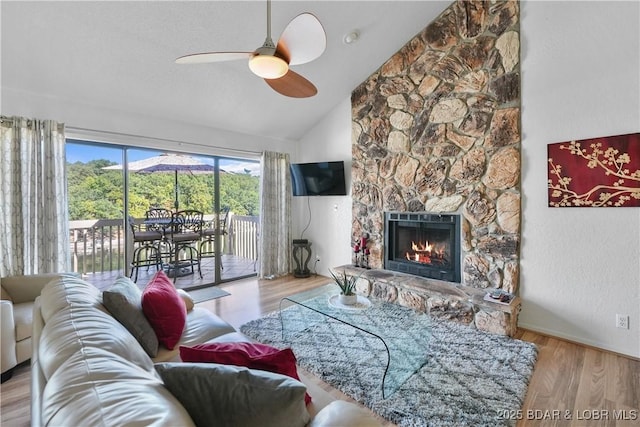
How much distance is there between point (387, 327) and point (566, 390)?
123 centimetres

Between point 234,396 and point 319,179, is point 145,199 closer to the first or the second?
point 319,179

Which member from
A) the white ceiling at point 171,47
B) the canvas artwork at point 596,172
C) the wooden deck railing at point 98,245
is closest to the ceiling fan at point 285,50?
the white ceiling at point 171,47

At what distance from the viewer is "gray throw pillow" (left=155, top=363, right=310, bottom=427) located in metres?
0.83

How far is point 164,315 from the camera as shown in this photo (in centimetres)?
173

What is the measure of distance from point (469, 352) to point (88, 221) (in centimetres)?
458

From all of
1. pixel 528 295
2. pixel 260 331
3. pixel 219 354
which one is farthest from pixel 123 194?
pixel 528 295

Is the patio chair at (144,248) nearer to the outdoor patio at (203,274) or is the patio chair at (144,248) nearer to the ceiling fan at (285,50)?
the outdoor patio at (203,274)

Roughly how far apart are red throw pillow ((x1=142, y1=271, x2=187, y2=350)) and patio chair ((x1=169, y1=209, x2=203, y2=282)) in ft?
8.78

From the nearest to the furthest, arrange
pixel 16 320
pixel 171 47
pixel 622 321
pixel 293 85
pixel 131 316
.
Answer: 1. pixel 131 316
2. pixel 16 320
3. pixel 293 85
4. pixel 622 321
5. pixel 171 47

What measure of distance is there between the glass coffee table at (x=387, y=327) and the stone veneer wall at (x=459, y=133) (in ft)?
4.23

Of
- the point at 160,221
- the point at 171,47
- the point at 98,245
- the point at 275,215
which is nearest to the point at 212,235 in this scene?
the point at 160,221

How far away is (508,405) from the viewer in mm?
1753

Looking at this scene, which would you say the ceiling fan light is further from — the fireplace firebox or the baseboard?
the baseboard

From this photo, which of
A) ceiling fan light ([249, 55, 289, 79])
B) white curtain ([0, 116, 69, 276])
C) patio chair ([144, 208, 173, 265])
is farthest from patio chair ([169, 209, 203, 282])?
ceiling fan light ([249, 55, 289, 79])
